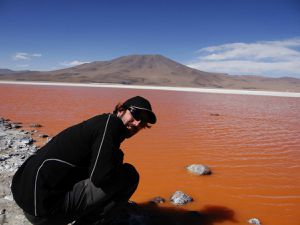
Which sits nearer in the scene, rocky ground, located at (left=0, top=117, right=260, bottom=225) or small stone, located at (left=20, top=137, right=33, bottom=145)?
rocky ground, located at (left=0, top=117, right=260, bottom=225)

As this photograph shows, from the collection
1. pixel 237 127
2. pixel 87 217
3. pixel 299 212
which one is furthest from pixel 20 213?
pixel 237 127

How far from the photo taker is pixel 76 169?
2502 millimetres

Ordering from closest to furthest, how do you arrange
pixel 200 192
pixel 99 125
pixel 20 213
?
pixel 99 125 → pixel 20 213 → pixel 200 192

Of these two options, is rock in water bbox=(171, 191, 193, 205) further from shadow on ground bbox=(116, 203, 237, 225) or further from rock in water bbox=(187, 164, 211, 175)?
rock in water bbox=(187, 164, 211, 175)

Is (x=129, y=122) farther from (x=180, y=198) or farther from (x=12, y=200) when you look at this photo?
(x=180, y=198)

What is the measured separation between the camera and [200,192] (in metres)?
5.18

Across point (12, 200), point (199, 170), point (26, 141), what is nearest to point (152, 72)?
point (26, 141)

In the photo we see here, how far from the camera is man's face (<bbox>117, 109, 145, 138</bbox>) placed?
2.64 meters

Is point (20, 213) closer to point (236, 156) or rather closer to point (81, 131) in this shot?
point (81, 131)

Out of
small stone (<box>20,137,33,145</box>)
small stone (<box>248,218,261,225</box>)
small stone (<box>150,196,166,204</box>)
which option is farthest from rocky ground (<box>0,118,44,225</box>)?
small stone (<box>248,218,261,225</box>)

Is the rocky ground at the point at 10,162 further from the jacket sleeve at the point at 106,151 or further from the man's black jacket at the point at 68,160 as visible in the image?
the jacket sleeve at the point at 106,151

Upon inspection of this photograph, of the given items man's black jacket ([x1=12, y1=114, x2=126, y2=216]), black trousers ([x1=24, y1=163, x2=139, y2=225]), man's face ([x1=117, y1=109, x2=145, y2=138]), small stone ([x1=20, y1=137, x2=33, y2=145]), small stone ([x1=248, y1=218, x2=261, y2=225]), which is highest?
man's face ([x1=117, y1=109, x2=145, y2=138])

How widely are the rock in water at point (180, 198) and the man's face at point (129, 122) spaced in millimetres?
2314

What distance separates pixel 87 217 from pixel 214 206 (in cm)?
241
